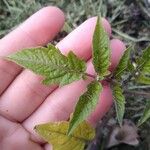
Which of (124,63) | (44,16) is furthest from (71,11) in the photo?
(124,63)

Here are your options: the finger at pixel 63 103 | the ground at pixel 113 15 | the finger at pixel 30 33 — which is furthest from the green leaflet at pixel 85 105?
the ground at pixel 113 15

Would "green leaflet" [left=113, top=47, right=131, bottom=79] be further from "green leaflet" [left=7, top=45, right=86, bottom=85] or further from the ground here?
the ground

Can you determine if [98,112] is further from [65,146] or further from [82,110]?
[82,110]

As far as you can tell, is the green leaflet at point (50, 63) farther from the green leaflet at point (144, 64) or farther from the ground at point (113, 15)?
the ground at point (113, 15)

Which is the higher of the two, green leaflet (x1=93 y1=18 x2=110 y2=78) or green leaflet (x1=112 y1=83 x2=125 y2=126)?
green leaflet (x1=93 y1=18 x2=110 y2=78)

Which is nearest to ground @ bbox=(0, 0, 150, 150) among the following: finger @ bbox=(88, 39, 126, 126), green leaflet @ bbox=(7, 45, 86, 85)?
finger @ bbox=(88, 39, 126, 126)

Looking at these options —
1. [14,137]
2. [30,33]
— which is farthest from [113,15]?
[14,137]
